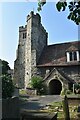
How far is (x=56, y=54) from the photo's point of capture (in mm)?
40688

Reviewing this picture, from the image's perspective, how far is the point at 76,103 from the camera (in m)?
20.1

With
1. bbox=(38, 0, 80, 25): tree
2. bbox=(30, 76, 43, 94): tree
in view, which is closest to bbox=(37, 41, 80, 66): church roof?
bbox=(30, 76, 43, 94): tree

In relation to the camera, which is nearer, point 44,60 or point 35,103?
point 35,103

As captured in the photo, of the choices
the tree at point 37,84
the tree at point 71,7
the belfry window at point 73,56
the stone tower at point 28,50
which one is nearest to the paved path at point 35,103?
the tree at point 37,84

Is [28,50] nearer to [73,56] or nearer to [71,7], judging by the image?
[73,56]

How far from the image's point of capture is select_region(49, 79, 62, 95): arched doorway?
36112 mm

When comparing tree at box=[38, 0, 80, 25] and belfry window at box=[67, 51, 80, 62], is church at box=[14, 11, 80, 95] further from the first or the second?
tree at box=[38, 0, 80, 25]

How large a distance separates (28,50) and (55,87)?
902 centimetres

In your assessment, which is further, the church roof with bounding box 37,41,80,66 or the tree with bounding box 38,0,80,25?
the church roof with bounding box 37,41,80,66

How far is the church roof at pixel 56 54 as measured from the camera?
38000 mm

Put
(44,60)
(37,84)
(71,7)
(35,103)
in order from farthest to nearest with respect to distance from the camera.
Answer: (44,60), (37,84), (35,103), (71,7)

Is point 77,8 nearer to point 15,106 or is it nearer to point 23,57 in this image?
point 15,106

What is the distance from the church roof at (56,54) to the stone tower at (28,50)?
1134mm

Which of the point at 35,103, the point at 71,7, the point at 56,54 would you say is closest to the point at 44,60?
the point at 56,54
